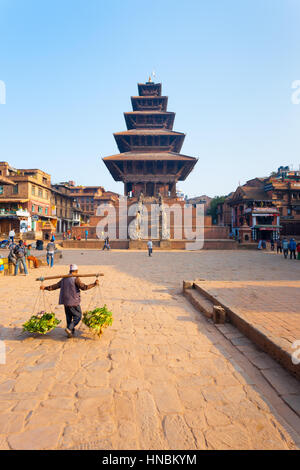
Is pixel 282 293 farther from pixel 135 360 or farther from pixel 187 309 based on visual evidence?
pixel 135 360

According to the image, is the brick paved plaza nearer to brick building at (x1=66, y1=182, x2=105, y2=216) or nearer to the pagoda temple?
the pagoda temple

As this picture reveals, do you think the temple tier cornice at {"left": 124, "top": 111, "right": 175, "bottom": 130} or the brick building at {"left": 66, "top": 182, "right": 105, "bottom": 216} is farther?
the brick building at {"left": 66, "top": 182, "right": 105, "bottom": 216}

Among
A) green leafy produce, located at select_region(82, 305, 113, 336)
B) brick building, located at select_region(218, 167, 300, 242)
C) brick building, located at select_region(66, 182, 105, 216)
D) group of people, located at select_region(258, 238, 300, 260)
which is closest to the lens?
green leafy produce, located at select_region(82, 305, 113, 336)

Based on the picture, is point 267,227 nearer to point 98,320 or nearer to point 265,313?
point 265,313

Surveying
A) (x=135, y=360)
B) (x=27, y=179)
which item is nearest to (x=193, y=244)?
(x=135, y=360)

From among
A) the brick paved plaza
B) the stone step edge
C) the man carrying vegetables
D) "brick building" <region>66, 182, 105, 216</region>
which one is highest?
"brick building" <region>66, 182, 105, 216</region>

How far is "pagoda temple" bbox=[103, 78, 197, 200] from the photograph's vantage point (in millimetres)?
30609

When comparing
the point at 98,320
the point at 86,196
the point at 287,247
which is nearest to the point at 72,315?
the point at 98,320

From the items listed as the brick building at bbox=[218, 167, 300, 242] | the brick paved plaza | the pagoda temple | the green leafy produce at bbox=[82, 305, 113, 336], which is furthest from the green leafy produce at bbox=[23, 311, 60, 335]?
the brick building at bbox=[218, 167, 300, 242]

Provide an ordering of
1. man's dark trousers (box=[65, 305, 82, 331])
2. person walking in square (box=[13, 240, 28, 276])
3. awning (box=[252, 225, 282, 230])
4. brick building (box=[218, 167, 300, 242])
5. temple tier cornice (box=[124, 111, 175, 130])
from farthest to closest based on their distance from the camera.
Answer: brick building (box=[218, 167, 300, 242]), awning (box=[252, 225, 282, 230]), temple tier cornice (box=[124, 111, 175, 130]), person walking in square (box=[13, 240, 28, 276]), man's dark trousers (box=[65, 305, 82, 331])

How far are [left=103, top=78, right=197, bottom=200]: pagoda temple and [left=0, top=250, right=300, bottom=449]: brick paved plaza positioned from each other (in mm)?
26062

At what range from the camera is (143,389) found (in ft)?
8.66

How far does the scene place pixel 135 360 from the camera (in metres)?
3.27
